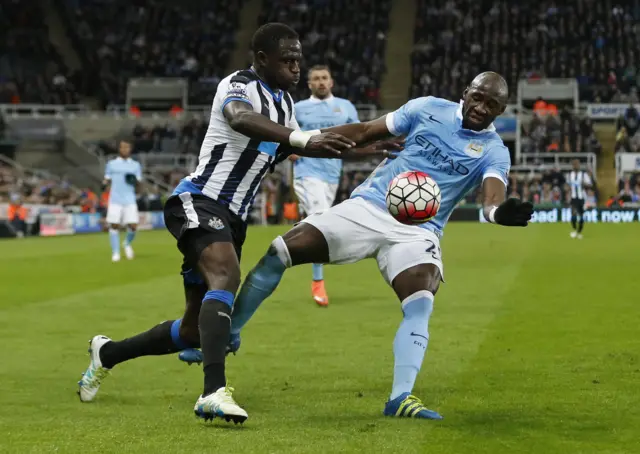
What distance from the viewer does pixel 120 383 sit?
761cm

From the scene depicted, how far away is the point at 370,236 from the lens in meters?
6.81

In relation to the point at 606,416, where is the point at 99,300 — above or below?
below

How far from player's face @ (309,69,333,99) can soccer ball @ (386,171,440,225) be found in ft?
21.3

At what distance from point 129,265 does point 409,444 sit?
1469 centimetres

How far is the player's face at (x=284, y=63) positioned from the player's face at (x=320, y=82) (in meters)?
6.24

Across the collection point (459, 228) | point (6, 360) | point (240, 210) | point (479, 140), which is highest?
point (479, 140)

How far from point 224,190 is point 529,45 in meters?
41.5

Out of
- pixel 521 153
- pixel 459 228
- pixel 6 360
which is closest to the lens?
pixel 6 360

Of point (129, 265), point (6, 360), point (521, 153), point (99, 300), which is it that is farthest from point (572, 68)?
point (6, 360)

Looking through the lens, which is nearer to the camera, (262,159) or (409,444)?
(409,444)

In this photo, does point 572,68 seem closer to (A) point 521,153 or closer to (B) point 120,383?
(A) point 521,153

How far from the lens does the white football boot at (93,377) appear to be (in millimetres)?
6898

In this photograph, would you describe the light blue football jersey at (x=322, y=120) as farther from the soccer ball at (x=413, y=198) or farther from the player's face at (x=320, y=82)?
the soccer ball at (x=413, y=198)

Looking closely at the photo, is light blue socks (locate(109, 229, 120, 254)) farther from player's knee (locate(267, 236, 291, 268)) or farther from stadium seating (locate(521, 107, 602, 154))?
stadium seating (locate(521, 107, 602, 154))
